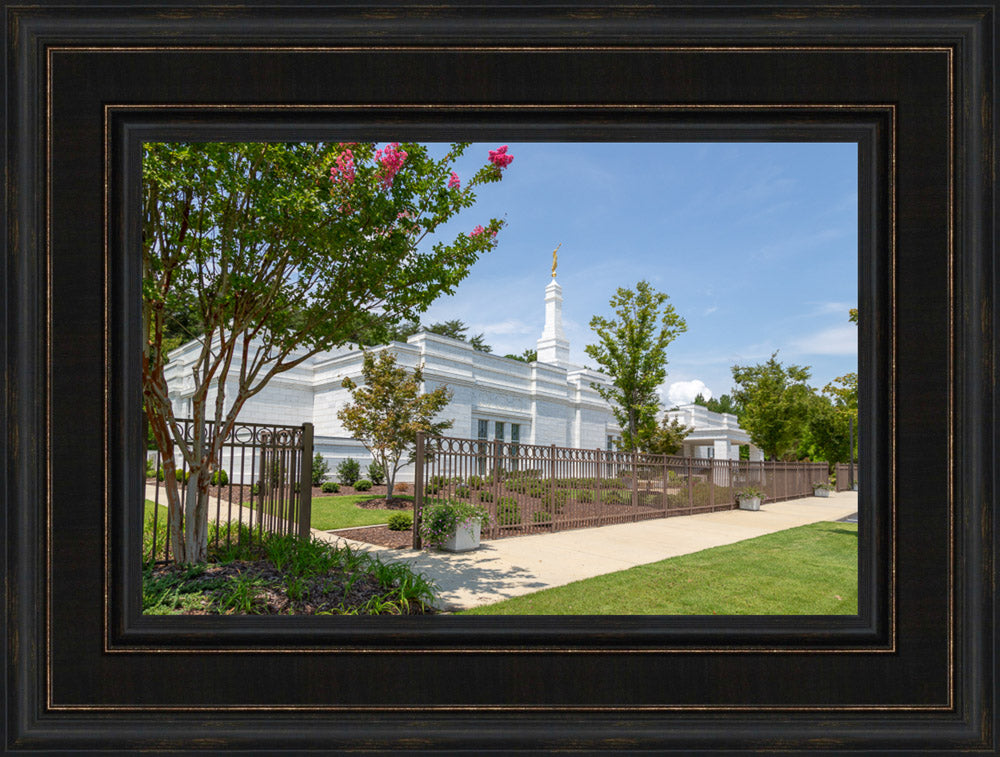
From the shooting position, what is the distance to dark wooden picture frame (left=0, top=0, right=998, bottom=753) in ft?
6.52

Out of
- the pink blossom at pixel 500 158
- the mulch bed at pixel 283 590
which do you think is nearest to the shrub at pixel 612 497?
the mulch bed at pixel 283 590

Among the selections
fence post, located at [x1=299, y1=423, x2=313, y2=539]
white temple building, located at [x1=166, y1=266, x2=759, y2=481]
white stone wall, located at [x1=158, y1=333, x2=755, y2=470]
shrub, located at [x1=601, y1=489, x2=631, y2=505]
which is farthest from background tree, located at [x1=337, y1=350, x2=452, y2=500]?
fence post, located at [x1=299, y1=423, x2=313, y2=539]

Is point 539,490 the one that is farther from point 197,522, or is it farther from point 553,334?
point 553,334

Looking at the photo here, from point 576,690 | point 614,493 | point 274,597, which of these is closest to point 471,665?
point 576,690

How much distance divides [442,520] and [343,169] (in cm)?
419

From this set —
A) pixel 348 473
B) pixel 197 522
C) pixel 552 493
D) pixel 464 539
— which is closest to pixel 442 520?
pixel 464 539

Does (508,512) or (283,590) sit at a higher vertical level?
(283,590)

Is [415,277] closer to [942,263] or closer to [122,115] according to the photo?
[122,115]

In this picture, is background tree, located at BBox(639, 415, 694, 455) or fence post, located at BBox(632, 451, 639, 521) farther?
background tree, located at BBox(639, 415, 694, 455)

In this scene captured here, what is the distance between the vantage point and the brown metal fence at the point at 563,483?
6.84 m

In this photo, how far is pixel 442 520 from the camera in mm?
6465

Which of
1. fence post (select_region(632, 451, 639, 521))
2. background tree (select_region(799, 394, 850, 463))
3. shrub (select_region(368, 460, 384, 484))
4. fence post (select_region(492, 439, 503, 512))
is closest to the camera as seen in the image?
fence post (select_region(492, 439, 503, 512))

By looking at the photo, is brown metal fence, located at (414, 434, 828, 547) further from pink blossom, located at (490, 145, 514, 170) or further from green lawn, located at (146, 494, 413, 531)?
pink blossom, located at (490, 145, 514, 170)

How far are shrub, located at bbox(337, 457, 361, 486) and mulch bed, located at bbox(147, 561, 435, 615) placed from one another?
10.8 metres
